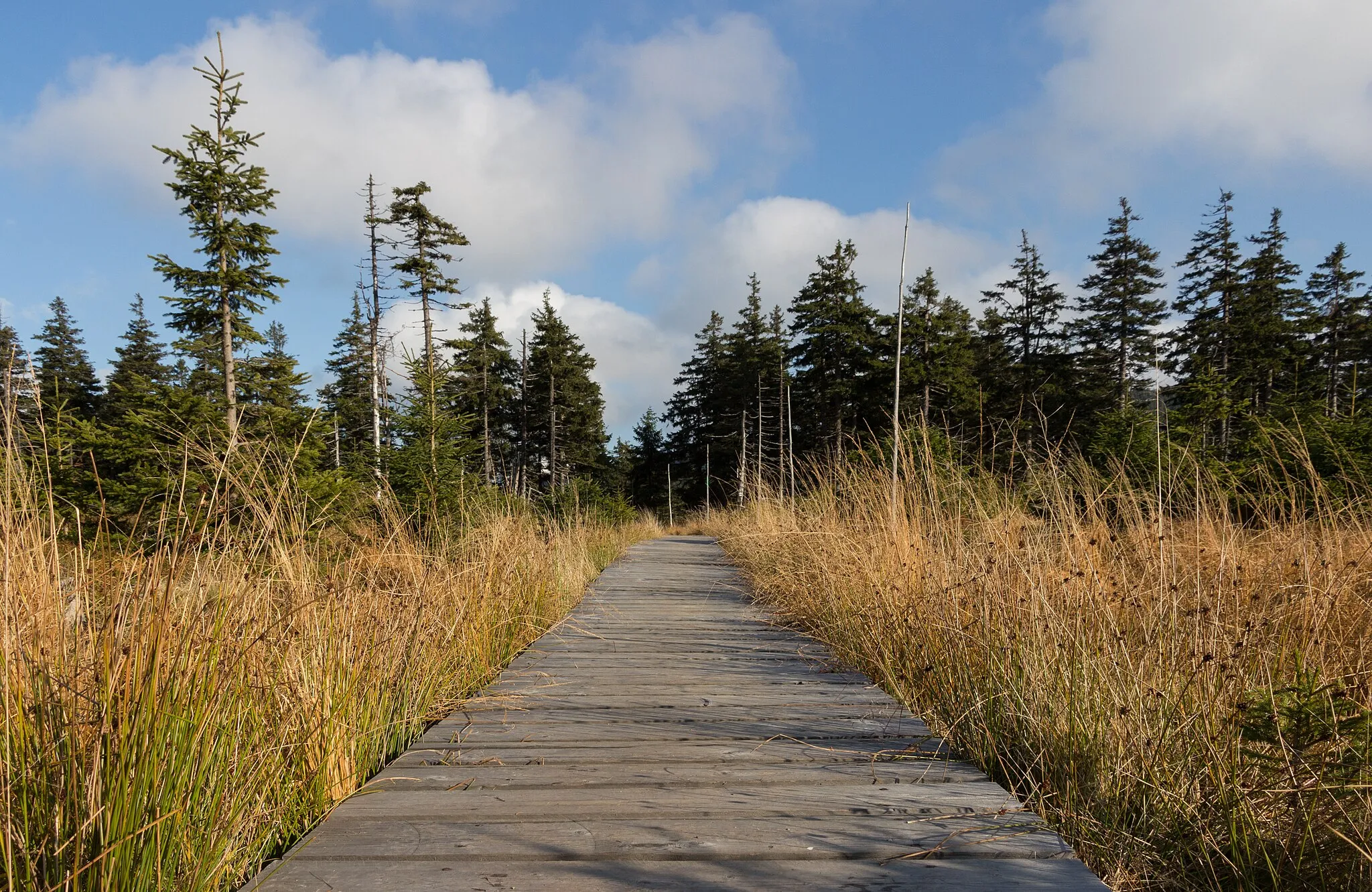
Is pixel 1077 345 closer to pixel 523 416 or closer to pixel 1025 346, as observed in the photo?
pixel 1025 346

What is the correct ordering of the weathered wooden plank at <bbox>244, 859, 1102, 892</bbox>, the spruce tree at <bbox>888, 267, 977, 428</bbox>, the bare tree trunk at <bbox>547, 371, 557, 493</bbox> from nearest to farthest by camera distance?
1. the weathered wooden plank at <bbox>244, 859, 1102, 892</bbox>
2. the spruce tree at <bbox>888, 267, 977, 428</bbox>
3. the bare tree trunk at <bbox>547, 371, 557, 493</bbox>

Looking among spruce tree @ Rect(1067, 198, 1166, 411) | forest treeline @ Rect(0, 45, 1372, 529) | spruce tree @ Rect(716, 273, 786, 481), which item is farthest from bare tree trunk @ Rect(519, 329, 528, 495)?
spruce tree @ Rect(1067, 198, 1166, 411)

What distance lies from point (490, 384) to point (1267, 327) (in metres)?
36.1

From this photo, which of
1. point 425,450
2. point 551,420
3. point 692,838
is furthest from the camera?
point 551,420

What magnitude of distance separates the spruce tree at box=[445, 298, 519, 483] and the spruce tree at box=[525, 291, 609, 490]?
5.96ft

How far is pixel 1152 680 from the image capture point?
7.61 feet

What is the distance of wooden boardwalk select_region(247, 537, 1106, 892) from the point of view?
154 cm

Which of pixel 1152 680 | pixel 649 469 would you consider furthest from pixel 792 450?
pixel 649 469

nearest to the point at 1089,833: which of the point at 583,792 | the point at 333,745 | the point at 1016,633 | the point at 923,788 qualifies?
the point at 923,788

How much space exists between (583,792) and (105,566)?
4.73 ft

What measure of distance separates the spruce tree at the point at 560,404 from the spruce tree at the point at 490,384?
5.96ft

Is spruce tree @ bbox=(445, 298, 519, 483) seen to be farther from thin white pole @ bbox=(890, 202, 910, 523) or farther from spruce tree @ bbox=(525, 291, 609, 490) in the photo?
thin white pole @ bbox=(890, 202, 910, 523)

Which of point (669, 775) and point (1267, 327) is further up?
point (1267, 327)

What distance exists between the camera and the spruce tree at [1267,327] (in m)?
28.5
